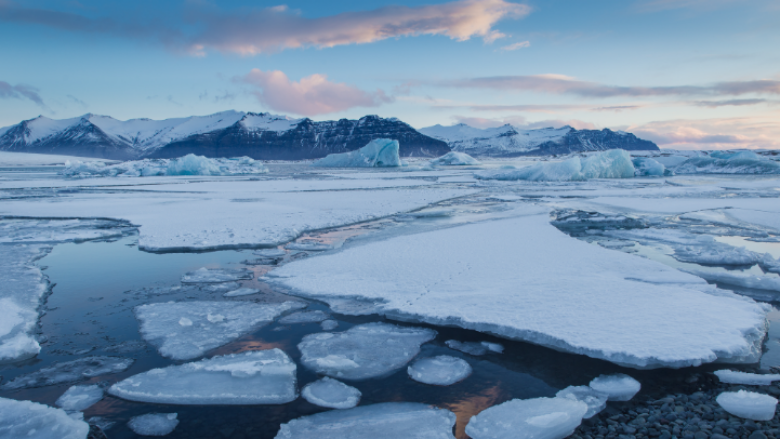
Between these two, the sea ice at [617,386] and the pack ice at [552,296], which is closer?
the sea ice at [617,386]

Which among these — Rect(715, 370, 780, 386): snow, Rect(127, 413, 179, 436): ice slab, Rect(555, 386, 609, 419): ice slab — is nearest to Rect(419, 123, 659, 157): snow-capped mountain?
Rect(715, 370, 780, 386): snow

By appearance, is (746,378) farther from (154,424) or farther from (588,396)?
(154,424)

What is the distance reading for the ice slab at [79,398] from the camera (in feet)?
8.19

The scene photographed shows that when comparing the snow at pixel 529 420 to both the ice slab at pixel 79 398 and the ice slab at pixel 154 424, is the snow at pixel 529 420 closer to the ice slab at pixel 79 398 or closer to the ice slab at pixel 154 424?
the ice slab at pixel 154 424

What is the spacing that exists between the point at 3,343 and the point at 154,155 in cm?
14851

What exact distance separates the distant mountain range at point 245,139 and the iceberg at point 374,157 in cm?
9310

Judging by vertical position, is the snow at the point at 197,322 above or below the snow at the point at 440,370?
above

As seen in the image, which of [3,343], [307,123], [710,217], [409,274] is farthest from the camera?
[307,123]

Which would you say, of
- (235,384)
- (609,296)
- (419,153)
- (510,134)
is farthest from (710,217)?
(510,134)

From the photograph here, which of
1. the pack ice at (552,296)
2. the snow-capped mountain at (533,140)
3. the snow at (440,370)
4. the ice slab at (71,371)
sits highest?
the snow-capped mountain at (533,140)

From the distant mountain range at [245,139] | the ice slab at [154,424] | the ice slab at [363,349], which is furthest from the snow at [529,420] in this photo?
the distant mountain range at [245,139]

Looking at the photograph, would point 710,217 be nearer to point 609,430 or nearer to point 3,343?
point 609,430

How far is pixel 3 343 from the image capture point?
10.3 feet

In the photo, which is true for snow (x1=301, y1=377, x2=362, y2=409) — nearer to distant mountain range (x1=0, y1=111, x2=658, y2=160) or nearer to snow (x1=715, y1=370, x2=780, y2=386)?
snow (x1=715, y1=370, x2=780, y2=386)
